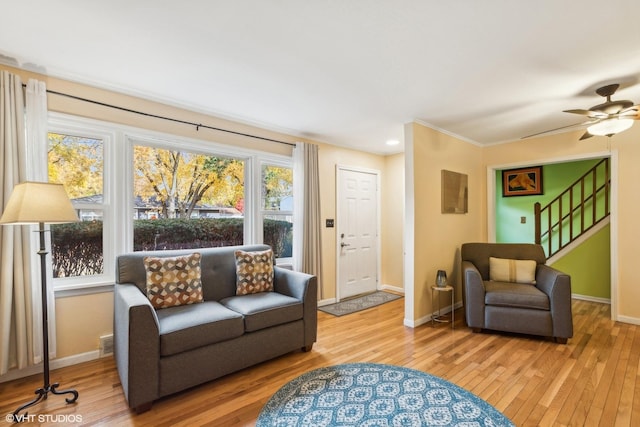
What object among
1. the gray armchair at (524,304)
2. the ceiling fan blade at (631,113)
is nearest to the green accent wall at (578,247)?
the gray armchair at (524,304)

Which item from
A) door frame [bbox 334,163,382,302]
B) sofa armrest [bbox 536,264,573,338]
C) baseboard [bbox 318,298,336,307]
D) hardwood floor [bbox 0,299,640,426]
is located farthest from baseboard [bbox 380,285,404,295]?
sofa armrest [bbox 536,264,573,338]

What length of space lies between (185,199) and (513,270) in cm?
373

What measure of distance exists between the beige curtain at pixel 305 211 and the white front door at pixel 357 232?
0.58 meters

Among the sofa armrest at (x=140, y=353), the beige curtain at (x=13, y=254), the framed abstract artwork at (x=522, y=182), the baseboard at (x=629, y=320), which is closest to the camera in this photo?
the sofa armrest at (x=140, y=353)

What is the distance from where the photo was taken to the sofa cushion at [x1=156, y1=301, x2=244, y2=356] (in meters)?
1.96

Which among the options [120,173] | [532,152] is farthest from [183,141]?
[532,152]

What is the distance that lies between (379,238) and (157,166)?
3420 millimetres

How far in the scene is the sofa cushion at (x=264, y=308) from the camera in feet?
7.75

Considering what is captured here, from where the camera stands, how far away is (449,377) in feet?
7.37

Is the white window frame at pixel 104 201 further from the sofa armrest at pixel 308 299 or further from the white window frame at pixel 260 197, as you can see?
the sofa armrest at pixel 308 299

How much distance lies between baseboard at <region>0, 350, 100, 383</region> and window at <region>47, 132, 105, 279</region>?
659mm

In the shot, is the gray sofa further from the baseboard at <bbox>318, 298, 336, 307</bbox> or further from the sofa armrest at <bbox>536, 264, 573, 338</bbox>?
the sofa armrest at <bbox>536, 264, 573, 338</bbox>

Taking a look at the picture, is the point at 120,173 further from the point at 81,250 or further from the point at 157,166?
the point at 81,250

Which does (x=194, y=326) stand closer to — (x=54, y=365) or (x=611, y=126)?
(x=54, y=365)
